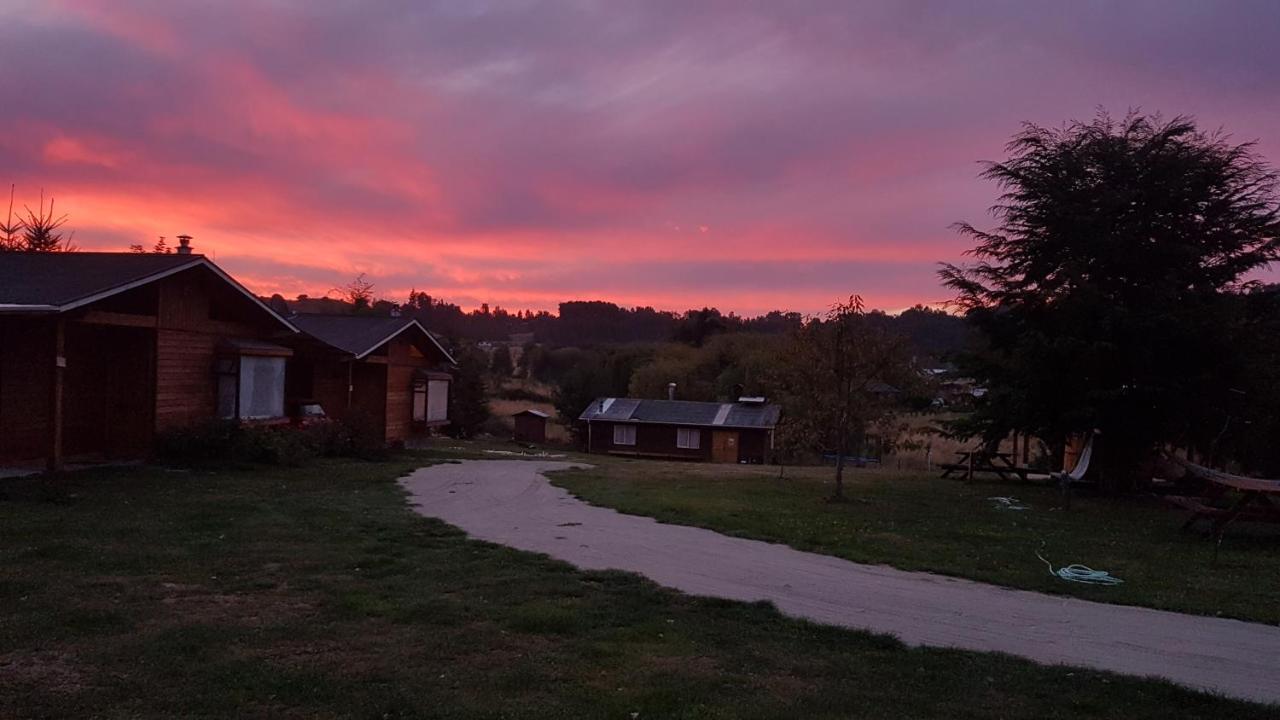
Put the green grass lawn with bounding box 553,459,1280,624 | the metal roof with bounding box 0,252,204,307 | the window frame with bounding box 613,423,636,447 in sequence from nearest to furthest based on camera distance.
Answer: the green grass lawn with bounding box 553,459,1280,624
the metal roof with bounding box 0,252,204,307
the window frame with bounding box 613,423,636,447

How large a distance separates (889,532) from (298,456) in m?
13.0

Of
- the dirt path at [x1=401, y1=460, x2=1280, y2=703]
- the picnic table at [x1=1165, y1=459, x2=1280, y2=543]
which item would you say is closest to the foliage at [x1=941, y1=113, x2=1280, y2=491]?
the picnic table at [x1=1165, y1=459, x2=1280, y2=543]

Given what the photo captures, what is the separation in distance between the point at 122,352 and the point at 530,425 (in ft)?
112

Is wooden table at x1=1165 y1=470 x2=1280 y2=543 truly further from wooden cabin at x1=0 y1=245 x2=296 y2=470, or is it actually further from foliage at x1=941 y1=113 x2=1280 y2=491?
wooden cabin at x1=0 y1=245 x2=296 y2=470

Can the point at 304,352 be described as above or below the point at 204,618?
above

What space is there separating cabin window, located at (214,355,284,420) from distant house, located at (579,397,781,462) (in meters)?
27.5

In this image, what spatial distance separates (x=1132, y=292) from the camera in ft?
67.7

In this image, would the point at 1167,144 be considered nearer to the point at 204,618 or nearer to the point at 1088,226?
the point at 1088,226

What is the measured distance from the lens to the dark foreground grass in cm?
519

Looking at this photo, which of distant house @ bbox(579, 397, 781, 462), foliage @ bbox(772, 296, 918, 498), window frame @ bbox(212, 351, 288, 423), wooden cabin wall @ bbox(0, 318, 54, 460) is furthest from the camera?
distant house @ bbox(579, 397, 781, 462)

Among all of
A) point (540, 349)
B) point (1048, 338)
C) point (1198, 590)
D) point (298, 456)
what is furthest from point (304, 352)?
point (540, 349)

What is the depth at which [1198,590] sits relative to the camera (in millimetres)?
9234

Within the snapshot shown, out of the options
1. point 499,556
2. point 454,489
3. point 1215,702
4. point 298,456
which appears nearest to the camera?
point 1215,702

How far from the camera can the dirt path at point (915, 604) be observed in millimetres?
6680
